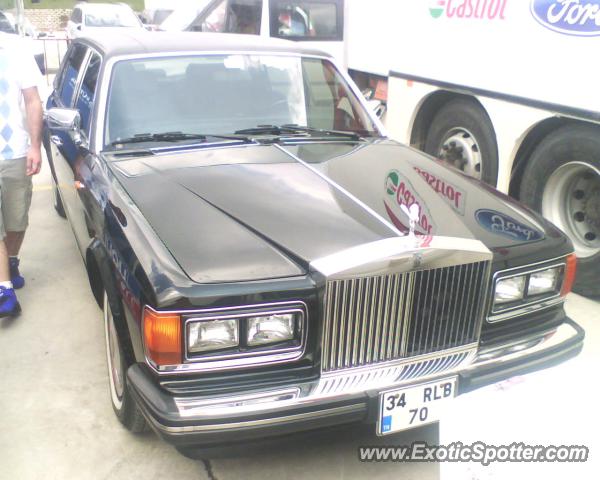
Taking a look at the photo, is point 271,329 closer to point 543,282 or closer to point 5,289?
point 543,282

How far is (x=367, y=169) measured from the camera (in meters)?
→ 3.21

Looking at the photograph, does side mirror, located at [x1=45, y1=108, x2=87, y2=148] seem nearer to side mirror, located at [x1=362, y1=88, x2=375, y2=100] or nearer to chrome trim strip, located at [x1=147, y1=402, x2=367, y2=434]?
chrome trim strip, located at [x1=147, y1=402, x2=367, y2=434]

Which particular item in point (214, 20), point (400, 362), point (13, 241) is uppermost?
point (214, 20)

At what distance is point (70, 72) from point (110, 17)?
16.2 meters

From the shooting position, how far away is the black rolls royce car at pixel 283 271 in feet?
7.22

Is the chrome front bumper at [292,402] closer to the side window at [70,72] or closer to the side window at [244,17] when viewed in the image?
the side window at [70,72]

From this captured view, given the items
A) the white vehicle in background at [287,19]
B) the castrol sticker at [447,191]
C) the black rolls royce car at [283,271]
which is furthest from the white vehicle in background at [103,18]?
the castrol sticker at [447,191]

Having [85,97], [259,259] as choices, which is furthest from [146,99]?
[259,259]

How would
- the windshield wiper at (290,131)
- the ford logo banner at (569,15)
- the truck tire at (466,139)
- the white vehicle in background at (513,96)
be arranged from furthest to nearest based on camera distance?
1. the truck tire at (466,139)
2. the white vehicle in background at (513,96)
3. the ford logo banner at (569,15)
4. the windshield wiper at (290,131)

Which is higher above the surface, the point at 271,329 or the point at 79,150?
the point at 79,150

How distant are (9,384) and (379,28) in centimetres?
507

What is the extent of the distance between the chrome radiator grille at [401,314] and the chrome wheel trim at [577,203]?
2270mm

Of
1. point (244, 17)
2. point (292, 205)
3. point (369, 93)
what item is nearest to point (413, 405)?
point (292, 205)

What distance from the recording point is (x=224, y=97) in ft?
12.0
